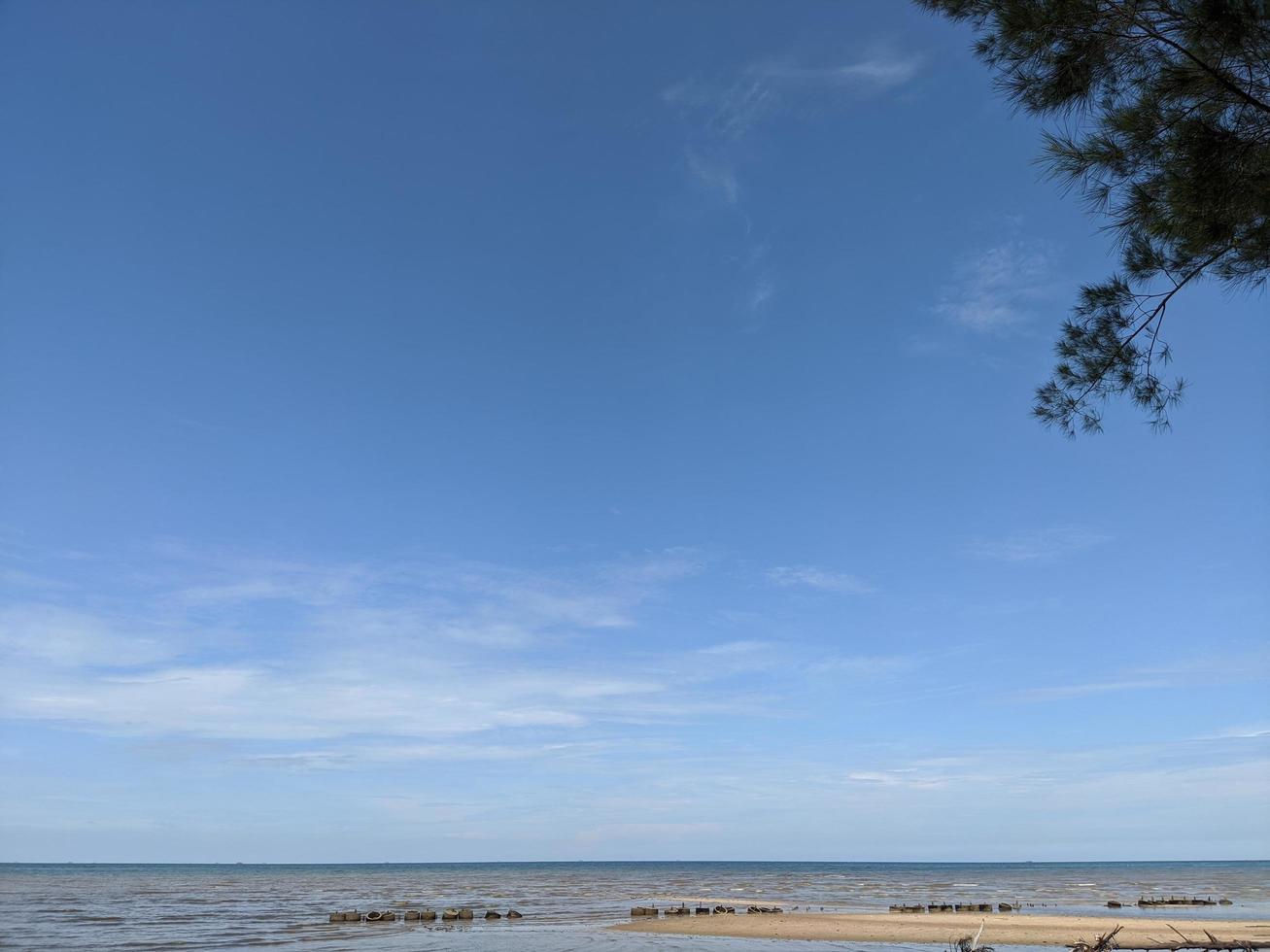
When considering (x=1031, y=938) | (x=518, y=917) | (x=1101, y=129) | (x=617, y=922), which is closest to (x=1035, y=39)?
(x=1101, y=129)

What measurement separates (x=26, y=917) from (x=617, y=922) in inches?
957

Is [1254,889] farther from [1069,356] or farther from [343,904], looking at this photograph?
[1069,356]

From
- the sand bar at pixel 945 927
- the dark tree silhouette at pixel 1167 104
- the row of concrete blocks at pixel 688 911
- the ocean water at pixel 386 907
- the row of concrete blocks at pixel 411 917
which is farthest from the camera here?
the row of concrete blocks at pixel 688 911

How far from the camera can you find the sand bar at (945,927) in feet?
89.0

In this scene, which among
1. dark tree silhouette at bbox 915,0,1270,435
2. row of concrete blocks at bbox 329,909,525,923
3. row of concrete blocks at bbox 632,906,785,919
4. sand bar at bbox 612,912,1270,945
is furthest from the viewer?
row of concrete blocks at bbox 632,906,785,919

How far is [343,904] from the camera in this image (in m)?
45.2

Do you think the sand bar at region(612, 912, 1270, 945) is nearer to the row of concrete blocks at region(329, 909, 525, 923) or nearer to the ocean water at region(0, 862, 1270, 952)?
the ocean water at region(0, 862, 1270, 952)

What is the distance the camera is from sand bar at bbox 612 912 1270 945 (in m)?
27.1

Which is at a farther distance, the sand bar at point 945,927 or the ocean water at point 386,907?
the sand bar at point 945,927

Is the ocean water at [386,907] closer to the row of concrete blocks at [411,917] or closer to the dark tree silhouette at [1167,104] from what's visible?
the row of concrete blocks at [411,917]

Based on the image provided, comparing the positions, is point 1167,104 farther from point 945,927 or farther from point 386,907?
point 386,907

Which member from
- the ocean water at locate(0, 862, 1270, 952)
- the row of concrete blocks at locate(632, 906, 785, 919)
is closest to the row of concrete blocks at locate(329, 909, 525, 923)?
the ocean water at locate(0, 862, 1270, 952)

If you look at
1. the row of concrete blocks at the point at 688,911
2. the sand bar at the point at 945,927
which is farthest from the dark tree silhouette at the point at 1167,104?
the row of concrete blocks at the point at 688,911

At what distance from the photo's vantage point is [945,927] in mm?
31203
